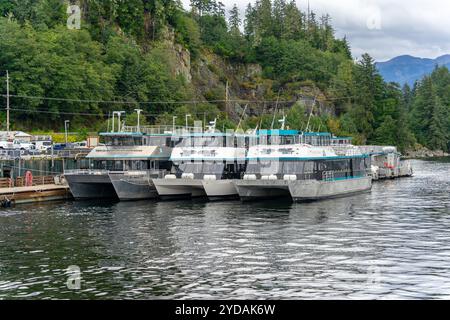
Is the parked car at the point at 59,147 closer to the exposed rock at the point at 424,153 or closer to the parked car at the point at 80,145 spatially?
the parked car at the point at 80,145

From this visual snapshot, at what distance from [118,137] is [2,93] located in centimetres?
3373

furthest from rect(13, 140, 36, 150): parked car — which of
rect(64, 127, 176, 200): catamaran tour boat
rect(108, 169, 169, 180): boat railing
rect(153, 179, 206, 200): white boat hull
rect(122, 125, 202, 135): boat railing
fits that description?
rect(153, 179, 206, 200): white boat hull

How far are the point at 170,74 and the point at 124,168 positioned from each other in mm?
64684

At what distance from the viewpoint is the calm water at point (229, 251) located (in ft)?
94.0

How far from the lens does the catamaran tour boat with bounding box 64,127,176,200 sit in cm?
6419

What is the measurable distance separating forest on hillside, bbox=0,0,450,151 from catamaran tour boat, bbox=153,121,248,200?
32.8 meters

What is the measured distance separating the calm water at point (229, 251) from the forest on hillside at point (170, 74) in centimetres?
4376

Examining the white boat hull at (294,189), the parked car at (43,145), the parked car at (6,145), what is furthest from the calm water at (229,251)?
the parked car at (43,145)

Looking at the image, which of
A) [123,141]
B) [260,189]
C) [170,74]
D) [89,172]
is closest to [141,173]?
[123,141]

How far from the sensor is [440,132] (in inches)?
7594

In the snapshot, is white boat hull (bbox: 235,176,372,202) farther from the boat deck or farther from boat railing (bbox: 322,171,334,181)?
the boat deck

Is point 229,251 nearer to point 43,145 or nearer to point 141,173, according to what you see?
point 141,173

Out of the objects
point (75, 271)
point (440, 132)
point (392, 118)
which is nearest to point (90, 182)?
point (75, 271)

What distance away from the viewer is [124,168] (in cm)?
6819
